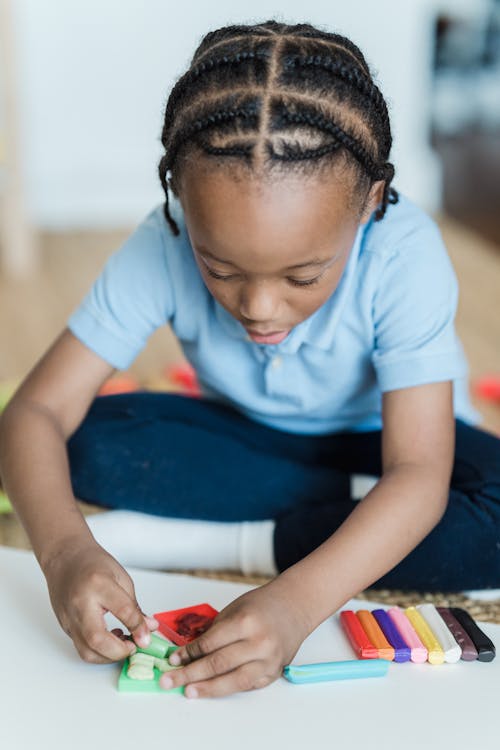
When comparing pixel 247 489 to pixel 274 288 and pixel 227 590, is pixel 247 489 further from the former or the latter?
pixel 274 288

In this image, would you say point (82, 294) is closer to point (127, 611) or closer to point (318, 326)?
point (318, 326)

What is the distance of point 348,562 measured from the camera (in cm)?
73

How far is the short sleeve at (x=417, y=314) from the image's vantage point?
0.83 m

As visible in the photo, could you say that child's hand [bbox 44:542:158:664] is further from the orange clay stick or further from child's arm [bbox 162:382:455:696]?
the orange clay stick

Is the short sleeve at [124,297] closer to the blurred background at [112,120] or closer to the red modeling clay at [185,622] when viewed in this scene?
the red modeling clay at [185,622]

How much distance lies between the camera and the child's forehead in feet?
2.14

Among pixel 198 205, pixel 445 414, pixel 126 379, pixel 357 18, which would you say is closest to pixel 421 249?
pixel 445 414

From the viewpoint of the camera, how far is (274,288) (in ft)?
2.27

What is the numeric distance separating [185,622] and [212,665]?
0.35ft

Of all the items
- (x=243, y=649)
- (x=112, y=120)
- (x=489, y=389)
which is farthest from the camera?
(x=112, y=120)

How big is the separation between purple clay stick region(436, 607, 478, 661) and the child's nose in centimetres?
29

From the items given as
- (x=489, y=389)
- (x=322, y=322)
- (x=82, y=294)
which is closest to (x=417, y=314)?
(x=322, y=322)

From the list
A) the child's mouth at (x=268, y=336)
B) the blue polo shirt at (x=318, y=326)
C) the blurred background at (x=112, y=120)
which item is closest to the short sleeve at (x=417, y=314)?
the blue polo shirt at (x=318, y=326)

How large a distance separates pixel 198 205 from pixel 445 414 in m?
0.30
